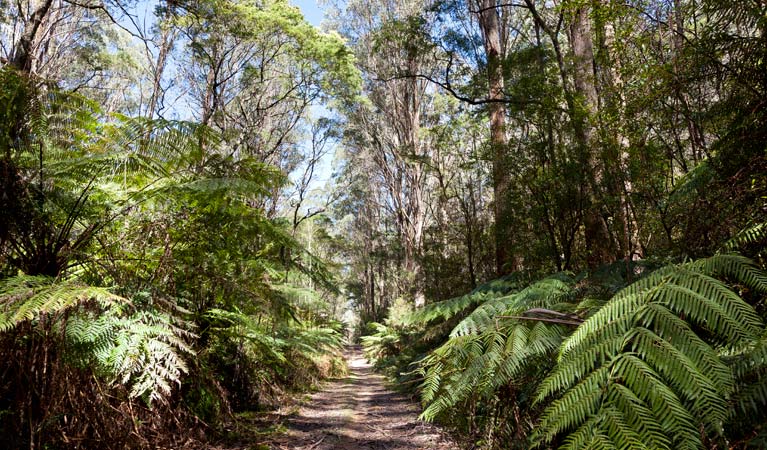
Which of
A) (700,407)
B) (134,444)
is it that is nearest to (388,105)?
(134,444)

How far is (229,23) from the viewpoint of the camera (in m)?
11.0

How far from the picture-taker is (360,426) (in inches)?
204

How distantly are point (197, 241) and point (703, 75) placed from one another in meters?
3.84

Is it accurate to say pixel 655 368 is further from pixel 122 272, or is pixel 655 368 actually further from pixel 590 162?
pixel 590 162

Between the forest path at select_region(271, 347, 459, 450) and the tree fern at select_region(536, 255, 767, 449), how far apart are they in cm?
266

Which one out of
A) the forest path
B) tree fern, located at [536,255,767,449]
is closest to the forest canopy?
tree fern, located at [536,255,767,449]

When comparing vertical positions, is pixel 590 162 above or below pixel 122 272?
above

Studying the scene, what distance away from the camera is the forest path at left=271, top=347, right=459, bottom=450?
4.12 metres

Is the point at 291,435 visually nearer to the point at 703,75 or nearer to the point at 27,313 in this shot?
the point at 27,313

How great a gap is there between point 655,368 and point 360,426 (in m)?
4.82

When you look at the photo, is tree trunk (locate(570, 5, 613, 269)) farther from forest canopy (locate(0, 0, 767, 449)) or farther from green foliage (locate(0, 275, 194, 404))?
green foliage (locate(0, 275, 194, 404))

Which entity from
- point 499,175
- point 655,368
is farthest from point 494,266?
point 655,368

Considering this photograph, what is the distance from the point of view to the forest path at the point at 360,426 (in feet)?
13.5

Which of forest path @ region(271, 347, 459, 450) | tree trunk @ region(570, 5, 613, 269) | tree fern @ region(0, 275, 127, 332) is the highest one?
tree trunk @ region(570, 5, 613, 269)
